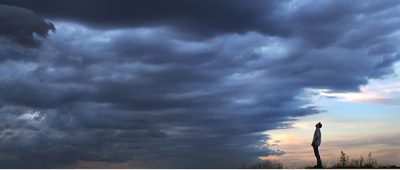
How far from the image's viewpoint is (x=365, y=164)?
105 feet

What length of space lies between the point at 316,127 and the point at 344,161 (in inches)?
107

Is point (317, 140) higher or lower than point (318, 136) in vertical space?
lower

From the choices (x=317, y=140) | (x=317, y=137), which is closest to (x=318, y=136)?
(x=317, y=137)

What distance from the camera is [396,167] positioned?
3180cm

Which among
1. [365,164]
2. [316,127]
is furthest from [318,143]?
[365,164]

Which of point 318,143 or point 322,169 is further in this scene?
point 318,143

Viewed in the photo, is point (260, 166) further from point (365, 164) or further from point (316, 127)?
point (365, 164)

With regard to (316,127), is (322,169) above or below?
below

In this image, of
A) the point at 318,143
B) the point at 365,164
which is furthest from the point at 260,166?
the point at 365,164

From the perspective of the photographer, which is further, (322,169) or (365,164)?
(365,164)

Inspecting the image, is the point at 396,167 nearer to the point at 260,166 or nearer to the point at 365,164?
the point at 365,164

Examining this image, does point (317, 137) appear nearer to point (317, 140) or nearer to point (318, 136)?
point (318, 136)

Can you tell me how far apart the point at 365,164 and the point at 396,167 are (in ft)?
6.02

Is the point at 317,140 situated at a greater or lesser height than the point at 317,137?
lesser
